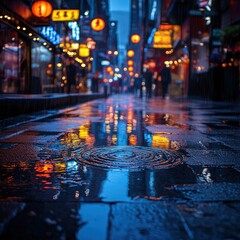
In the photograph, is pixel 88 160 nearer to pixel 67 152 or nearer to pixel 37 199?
pixel 67 152

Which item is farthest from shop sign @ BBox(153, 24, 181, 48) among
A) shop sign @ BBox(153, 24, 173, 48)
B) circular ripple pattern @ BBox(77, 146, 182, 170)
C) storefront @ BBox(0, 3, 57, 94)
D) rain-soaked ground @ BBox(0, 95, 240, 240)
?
circular ripple pattern @ BBox(77, 146, 182, 170)

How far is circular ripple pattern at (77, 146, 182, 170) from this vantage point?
4.44 m

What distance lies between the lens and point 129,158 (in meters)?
4.85

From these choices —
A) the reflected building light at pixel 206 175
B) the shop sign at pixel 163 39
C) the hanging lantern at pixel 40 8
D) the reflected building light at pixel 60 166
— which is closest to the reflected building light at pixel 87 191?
the reflected building light at pixel 60 166

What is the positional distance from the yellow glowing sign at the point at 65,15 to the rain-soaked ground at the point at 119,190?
22.6 meters

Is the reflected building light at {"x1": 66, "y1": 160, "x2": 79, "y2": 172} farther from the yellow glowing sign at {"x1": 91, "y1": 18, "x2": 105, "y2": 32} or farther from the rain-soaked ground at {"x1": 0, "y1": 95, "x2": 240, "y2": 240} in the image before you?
the yellow glowing sign at {"x1": 91, "y1": 18, "x2": 105, "y2": 32}

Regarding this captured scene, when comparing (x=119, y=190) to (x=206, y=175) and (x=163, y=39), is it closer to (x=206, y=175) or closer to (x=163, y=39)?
(x=206, y=175)

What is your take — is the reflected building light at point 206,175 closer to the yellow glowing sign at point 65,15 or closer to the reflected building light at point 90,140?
the reflected building light at point 90,140

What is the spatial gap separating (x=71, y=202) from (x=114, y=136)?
165 inches

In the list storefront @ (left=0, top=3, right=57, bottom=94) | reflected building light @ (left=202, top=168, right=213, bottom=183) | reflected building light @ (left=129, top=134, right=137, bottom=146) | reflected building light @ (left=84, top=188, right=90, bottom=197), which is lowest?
reflected building light @ (left=84, top=188, right=90, bottom=197)

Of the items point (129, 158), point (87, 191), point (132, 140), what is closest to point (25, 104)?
point (132, 140)

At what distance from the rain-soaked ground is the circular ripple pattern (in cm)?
1

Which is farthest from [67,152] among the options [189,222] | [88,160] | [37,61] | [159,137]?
[37,61]

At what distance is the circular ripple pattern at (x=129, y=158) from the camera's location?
444cm
